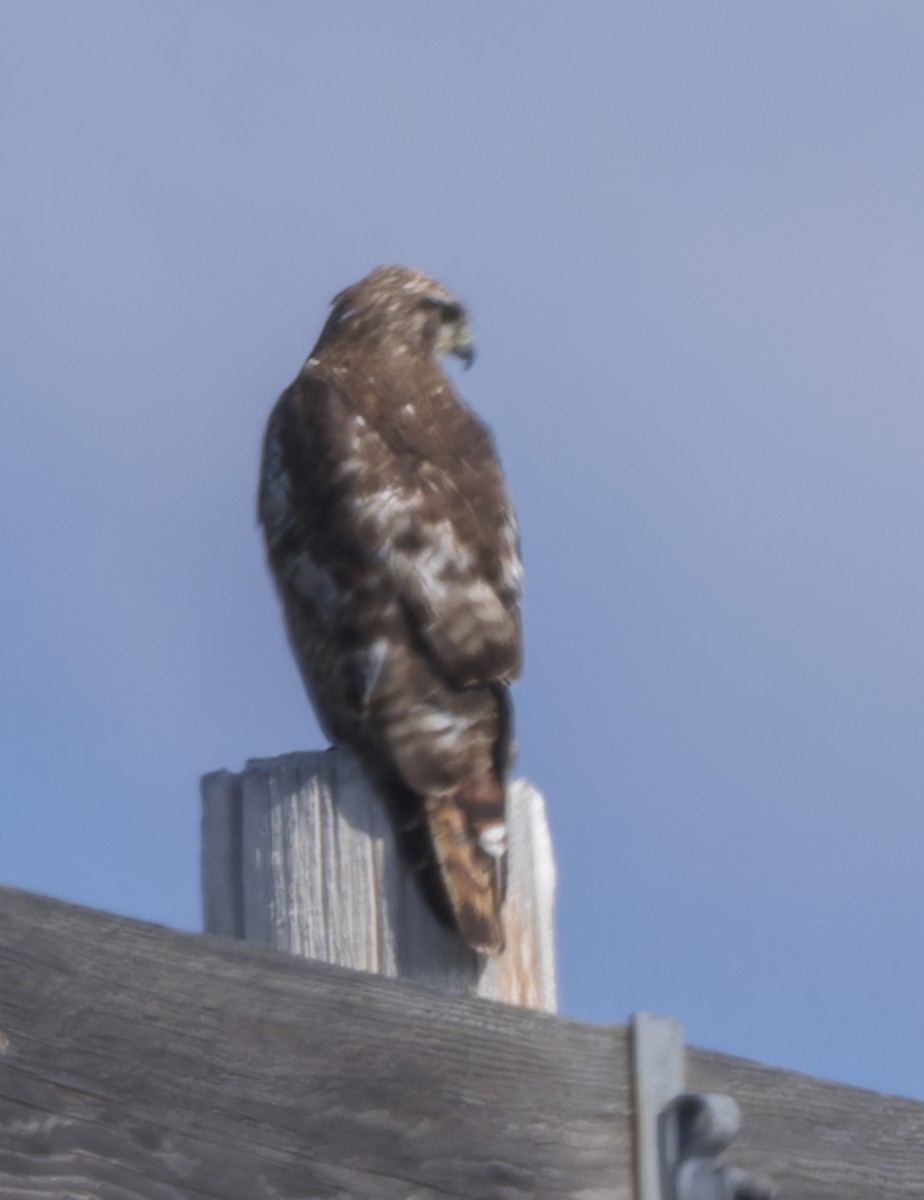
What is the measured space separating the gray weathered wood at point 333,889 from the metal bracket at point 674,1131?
1.16ft

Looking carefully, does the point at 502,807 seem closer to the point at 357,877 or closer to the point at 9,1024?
the point at 357,877

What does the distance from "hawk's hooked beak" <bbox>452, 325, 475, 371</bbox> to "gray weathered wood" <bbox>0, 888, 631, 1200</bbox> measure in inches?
171

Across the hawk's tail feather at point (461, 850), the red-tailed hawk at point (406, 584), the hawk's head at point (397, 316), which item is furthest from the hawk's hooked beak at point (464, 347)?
the hawk's tail feather at point (461, 850)

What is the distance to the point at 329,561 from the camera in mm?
3891

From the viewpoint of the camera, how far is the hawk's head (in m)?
5.30

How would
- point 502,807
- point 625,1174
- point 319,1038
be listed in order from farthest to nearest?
1. point 502,807
2. point 625,1174
3. point 319,1038

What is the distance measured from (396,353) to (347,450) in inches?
42.8

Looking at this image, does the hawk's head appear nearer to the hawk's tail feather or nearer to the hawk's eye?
the hawk's eye

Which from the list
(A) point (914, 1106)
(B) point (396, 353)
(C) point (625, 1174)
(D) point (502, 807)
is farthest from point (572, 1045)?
(B) point (396, 353)

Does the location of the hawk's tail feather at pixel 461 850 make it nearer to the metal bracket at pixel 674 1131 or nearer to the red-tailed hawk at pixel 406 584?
the red-tailed hawk at pixel 406 584

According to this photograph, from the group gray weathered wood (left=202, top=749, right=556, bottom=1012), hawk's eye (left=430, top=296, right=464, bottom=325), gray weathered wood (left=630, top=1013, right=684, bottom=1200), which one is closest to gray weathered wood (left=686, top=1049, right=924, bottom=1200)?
gray weathered wood (left=630, top=1013, right=684, bottom=1200)

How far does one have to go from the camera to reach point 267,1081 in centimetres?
136

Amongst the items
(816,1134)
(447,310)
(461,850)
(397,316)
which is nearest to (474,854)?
(461,850)

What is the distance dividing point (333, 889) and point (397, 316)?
12.0 ft
